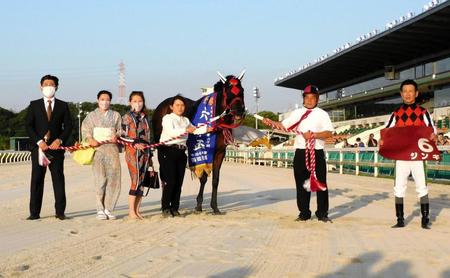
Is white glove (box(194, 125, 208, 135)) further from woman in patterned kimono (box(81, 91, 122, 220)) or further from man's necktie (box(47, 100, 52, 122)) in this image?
man's necktie (box(47, 100, 52, 122))

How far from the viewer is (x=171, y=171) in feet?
26.2

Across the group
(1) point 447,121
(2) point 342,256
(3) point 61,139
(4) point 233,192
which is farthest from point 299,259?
(1) point 447,121

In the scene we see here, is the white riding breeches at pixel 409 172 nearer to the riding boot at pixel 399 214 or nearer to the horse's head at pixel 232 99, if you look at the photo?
the riding boot at pixel 399 214

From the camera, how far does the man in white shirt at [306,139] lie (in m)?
7.52

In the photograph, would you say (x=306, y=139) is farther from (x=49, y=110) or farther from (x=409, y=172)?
(x=49, y=110)

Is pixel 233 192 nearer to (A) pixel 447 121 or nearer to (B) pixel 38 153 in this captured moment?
(B) pixel 38 153

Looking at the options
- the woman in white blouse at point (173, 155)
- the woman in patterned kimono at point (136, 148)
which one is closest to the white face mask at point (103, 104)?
the woman in patterned kimono at point (136, 148)

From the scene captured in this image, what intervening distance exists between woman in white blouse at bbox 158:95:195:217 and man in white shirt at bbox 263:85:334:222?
1.54 meters

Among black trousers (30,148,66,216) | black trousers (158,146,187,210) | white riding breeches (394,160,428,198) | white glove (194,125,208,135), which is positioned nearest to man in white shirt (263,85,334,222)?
white riding breeches (394,160,428,198)

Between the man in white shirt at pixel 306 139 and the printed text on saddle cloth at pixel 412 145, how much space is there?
853 millimetres

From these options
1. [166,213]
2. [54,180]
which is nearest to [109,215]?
[166,213]

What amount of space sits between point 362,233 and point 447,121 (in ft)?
94.7

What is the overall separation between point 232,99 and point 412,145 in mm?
2670

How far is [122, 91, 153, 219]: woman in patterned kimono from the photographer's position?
788 centimetres
